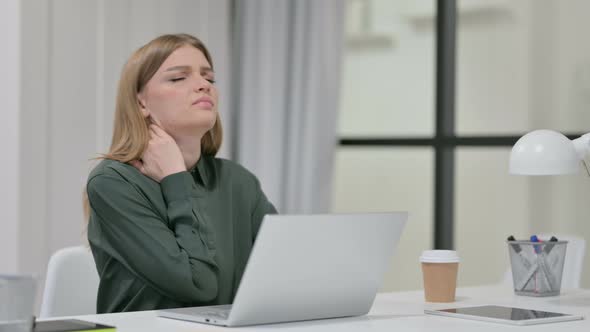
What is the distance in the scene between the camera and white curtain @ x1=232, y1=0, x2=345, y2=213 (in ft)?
12.5

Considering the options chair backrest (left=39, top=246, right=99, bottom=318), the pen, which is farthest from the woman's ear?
the pen

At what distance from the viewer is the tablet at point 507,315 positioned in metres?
1.70

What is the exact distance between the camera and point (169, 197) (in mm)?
2121

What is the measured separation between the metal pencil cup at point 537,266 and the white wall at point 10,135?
1.72 meters

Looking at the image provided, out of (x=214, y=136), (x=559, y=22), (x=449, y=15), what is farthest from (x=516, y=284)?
(x=449, y=15)

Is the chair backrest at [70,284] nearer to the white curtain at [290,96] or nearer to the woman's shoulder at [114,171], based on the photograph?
the woman's shoulder at [114,171]

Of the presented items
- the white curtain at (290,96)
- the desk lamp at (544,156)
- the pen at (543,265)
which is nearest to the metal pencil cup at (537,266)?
the pen at (543,265)

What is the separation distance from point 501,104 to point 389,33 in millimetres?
627

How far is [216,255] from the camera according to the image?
2.18 m

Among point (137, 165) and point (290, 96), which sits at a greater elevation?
point (290, 96)

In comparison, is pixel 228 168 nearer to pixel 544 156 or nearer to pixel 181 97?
pixel 181 97

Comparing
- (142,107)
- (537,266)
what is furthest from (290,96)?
(537,266)

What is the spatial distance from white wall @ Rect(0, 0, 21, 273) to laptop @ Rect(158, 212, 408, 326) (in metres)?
1.56

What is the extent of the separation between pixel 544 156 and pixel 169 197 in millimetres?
830
